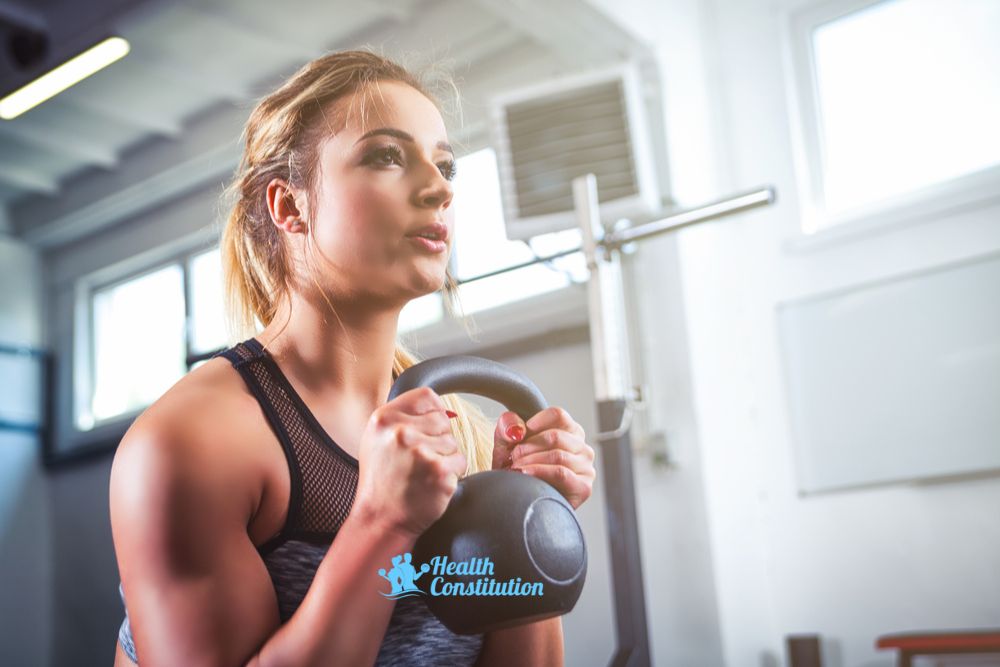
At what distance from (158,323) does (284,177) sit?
601 millimetres

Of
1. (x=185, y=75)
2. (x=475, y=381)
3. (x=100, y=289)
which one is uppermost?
(x=185, y=75)

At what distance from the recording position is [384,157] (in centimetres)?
35

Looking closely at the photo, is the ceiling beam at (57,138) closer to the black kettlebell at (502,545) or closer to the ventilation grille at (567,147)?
the ventilation grille at (567,147)

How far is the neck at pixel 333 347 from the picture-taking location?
0.38 meters

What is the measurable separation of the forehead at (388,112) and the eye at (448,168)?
0.01 metres

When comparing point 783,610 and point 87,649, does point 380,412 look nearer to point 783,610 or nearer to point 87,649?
point 87,649

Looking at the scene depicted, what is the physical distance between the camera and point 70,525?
192 cm

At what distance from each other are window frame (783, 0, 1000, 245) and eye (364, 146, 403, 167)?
1628 millimetres

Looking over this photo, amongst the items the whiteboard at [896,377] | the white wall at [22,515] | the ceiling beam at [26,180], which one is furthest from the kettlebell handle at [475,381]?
the ceiling beam at [26,180]

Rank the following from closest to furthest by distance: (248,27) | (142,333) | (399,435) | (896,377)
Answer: (399,435)
(142,333)
(896,377)
(248,27)

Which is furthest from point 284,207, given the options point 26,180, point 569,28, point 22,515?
point 26,180

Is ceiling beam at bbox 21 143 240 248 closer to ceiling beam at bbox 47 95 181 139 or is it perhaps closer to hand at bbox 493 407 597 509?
ceiling beam at bbox 47 95 181 139

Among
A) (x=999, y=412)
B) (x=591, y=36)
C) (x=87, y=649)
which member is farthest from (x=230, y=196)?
(x=999, y=412)

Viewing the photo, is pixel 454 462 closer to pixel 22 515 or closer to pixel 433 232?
pixel 433 232
